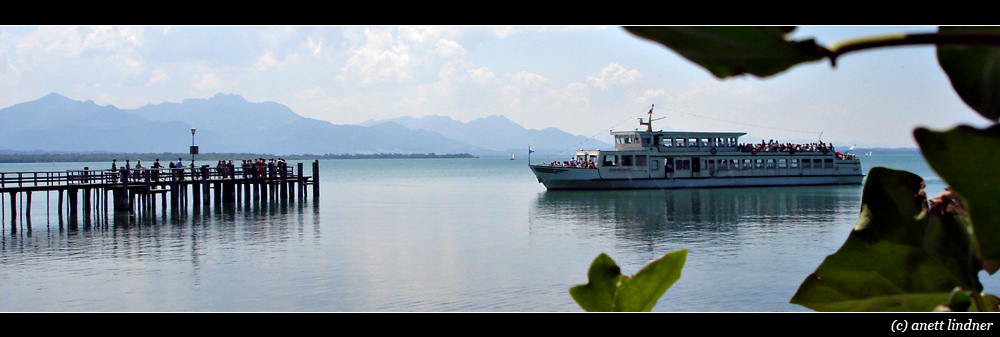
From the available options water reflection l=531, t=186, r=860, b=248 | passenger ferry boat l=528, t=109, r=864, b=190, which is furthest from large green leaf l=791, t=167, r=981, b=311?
passenger ferry boat l=528, t=109, r=864, b=190

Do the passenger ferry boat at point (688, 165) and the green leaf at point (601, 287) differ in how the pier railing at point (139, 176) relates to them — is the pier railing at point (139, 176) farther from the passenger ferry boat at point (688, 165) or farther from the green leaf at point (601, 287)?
the green leaf at point (601, 287)

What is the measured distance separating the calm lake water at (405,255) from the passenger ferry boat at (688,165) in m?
7.72

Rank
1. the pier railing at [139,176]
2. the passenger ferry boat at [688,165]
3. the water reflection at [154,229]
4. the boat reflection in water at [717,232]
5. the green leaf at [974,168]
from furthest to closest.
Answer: the passenger ferry boat at [688,165] < the pier railing at [139,176] < the water reflection at [154,229] < the boat reflection in water at [717,232] < the green leaf at [974,168]

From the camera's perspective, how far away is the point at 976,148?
52 centimetres

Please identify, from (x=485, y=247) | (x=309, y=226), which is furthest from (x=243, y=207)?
(x=485, y=247)

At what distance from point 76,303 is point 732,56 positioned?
19028 mm

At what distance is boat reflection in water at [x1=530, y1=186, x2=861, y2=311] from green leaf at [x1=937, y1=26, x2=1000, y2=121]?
15.6 metres

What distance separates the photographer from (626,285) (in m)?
0.87

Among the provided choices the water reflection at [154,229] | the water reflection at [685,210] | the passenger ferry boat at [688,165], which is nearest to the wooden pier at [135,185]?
the water reflection at [154,229]

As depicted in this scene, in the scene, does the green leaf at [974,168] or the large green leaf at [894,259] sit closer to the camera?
the green leaf at [974,168]

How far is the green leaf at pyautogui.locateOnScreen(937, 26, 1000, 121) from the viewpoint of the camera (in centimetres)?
68

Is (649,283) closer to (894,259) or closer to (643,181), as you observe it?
(894,259)

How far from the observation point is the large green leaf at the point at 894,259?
31.5 inches

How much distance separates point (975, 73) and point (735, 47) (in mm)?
250
